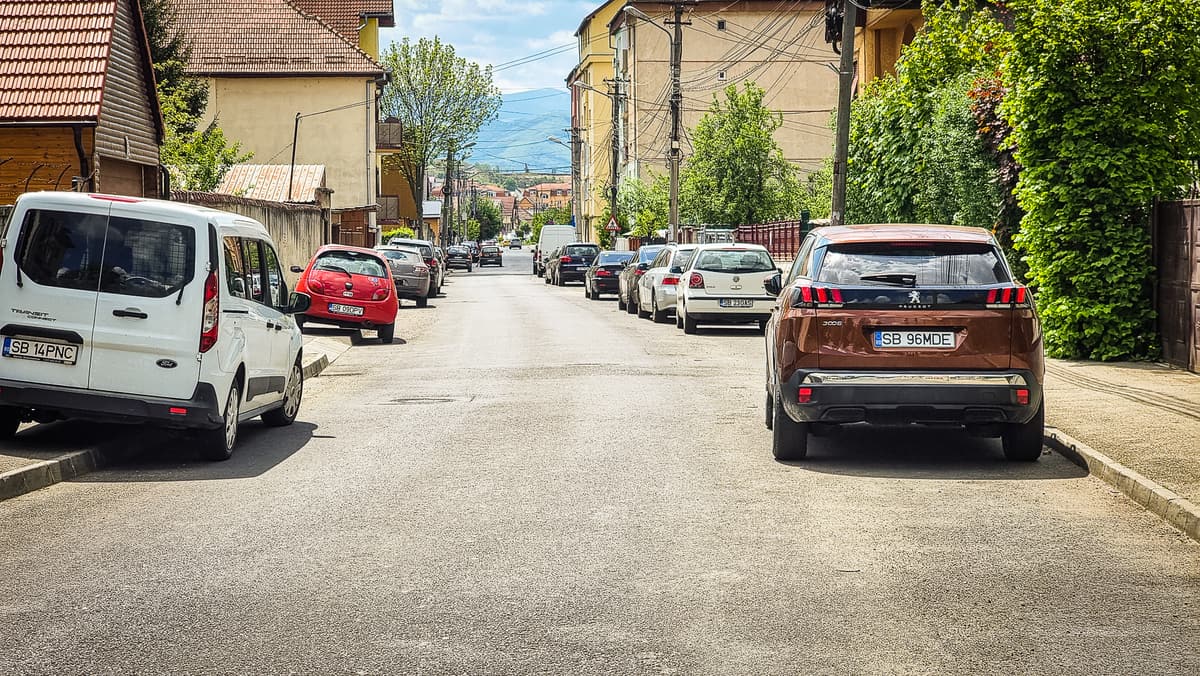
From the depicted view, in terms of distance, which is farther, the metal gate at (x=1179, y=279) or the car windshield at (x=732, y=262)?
the car windshield at (x=732, y=262)

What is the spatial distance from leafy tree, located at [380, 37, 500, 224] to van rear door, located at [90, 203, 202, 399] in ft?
243

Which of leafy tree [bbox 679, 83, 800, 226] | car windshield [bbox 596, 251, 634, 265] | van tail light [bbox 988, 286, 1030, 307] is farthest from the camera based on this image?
leafy tree [bbox 679, 83, 800, 226]

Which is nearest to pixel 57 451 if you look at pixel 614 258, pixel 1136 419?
pixel 1136 419

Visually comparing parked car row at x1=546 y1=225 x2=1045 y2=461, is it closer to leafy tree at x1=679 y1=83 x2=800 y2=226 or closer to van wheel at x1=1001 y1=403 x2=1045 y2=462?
van wheel at x1=1001 y1=403 x2=1045 y2=462

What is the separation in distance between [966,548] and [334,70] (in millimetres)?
56145

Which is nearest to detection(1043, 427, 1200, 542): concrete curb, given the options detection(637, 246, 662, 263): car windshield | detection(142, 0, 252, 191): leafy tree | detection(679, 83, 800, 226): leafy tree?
detection(637, 246, 662, 263): car windshield

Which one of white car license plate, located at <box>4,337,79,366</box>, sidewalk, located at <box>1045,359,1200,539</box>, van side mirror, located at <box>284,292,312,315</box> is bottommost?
sidewalk, located at <box>1045,359,1200,539</box>

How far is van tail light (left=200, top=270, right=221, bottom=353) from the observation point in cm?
1022

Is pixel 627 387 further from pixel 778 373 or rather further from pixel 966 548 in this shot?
pixel 966 548

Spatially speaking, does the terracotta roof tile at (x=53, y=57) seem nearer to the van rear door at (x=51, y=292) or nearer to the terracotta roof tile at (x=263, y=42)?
the van rear door at (x=51, y=292)

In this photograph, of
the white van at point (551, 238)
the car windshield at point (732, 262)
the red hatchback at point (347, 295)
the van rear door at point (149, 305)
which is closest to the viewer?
the van rear door at point (149, 305)

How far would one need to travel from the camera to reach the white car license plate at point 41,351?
33.1 ft

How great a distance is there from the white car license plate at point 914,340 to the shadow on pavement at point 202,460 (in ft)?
14.2

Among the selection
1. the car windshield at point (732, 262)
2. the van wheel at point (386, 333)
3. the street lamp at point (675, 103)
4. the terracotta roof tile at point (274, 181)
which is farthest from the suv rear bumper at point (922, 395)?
the terracotta roof tile at point (274, 181)
